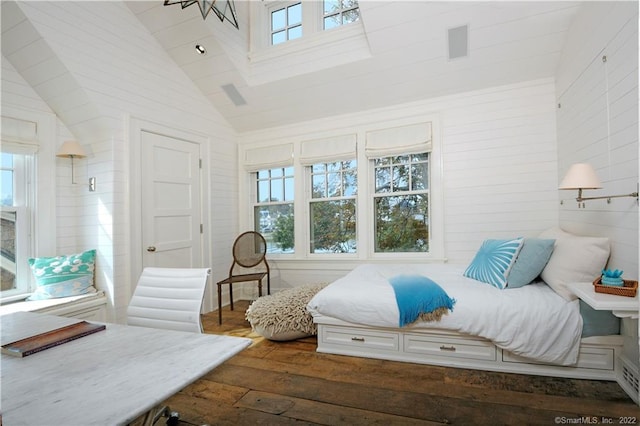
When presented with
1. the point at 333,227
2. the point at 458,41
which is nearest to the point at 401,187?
the point at 333,227

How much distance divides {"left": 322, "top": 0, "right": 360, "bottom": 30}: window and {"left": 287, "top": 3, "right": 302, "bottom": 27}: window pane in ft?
0.99

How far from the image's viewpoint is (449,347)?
Result: 2340 millimetres

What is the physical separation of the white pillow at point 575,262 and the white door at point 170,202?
353 cm

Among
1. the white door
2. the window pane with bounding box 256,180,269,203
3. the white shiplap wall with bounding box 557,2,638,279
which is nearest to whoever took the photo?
the white shiplap wall with bounding box 557,2,638,279

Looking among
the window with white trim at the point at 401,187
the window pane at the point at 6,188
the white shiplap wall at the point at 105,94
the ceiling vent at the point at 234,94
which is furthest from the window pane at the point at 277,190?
the window pane at the point at 6,188

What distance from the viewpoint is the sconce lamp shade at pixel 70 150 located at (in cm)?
287

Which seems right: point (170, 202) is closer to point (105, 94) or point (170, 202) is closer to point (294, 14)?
point (105, 94)

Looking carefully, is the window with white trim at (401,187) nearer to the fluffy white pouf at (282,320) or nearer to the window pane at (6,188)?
the fluffy white pouf at (282,320)

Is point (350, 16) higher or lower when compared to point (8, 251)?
higher

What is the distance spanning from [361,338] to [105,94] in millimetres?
3135

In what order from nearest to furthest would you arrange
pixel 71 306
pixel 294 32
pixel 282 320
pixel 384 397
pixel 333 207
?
pixel 384 397 < pixel 71 306 < pixel 282 320 < pixel 294 32 < pixel 333 207

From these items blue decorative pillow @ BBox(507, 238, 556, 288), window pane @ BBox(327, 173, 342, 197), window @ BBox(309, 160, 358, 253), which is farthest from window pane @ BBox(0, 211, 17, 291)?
blue decorative pillow @ BBox(507, 238, 556, 288)

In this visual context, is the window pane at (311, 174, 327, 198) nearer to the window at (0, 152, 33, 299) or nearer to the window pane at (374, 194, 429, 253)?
the window pane at (374, 194, 429, 253)

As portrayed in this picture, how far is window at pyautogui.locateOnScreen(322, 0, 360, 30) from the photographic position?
3.49m
